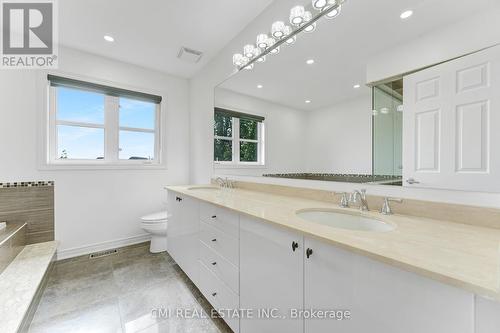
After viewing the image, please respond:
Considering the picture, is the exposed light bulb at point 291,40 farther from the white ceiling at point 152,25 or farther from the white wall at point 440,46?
the white wall at point 440,46

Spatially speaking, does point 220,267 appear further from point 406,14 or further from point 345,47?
point 406,14

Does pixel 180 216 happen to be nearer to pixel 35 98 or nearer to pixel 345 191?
pixel 345 191

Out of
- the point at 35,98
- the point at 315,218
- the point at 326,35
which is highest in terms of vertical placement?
the point at 326,35

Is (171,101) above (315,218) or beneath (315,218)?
above

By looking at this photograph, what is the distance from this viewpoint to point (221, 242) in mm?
1337

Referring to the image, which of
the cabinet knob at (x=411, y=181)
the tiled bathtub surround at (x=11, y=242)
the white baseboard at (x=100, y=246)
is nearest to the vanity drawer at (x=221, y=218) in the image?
the cabinet knob at (x=411, y=181)

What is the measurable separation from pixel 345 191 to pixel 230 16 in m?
1.82

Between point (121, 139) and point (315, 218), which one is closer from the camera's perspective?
point (315, 218)

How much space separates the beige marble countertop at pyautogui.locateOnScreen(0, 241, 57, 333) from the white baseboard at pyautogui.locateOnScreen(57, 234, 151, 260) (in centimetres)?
25

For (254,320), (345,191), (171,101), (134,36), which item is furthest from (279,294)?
(171,101)

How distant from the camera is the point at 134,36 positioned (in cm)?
215

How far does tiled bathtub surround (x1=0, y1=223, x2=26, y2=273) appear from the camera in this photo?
1616 millimetres

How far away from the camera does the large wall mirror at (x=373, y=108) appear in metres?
0.86

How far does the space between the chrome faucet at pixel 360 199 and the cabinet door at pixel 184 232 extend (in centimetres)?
112
